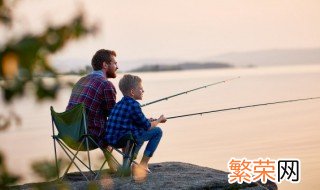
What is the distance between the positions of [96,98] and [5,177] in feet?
12.5

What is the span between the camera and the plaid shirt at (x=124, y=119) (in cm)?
501

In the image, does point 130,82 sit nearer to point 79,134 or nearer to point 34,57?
point 79,134

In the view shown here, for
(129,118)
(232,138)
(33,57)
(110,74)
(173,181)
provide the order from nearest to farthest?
1. (33,57)
2. (173,181)
3. (129,118)
4. (110,74)
5. (232,138)

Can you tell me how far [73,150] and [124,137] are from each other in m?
0.44

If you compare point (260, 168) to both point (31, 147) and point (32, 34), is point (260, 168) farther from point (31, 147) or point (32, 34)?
point (31, 147)

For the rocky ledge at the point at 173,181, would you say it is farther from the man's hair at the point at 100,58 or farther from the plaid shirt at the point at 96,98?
the man's hair at the point at 100,58

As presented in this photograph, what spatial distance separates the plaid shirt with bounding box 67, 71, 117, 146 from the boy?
13 cm

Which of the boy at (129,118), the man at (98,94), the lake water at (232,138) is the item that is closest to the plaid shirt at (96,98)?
the man at (98,94)

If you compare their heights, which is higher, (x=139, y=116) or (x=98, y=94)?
(x=98, y=94)

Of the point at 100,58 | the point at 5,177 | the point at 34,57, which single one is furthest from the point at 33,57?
the point at 100,58

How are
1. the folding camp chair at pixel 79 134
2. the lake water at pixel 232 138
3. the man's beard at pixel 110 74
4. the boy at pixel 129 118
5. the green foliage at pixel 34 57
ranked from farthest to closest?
the lake water at pixel 232 138 < the man's beard at pixel 110 74 < the boy at pixel 129 118 < the folding camp chair at pixel 79 134 < the green foliage at pixel 34 57

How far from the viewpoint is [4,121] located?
1.45 metres

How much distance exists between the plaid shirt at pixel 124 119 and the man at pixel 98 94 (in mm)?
149

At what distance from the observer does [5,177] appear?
53.2 inches
